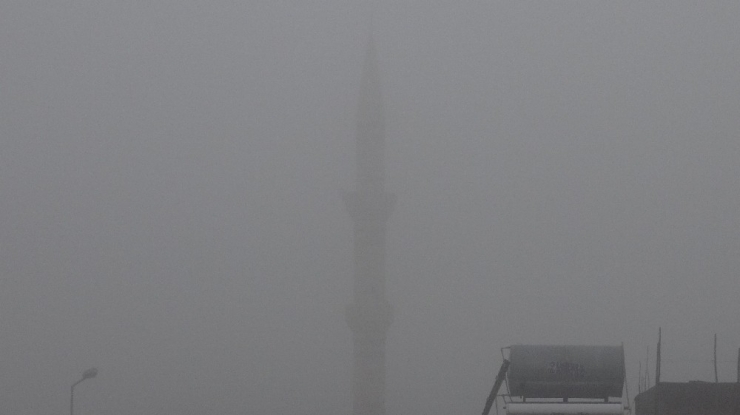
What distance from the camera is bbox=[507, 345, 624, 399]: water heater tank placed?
62.5ft

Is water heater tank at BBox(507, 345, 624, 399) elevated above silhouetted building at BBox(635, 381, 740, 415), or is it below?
above

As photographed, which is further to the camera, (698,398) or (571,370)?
(698,398)

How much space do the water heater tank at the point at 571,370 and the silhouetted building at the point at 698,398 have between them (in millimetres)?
6688

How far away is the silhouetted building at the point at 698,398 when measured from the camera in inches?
985

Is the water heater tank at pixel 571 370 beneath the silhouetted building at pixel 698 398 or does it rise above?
above

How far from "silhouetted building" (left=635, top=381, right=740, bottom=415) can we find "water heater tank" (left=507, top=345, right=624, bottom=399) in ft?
21.9

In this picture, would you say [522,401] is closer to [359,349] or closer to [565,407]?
[565,407]

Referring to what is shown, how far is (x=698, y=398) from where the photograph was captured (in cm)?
2519

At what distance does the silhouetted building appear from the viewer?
82.1ft

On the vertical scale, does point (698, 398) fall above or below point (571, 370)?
below

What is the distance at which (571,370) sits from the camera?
19.1m

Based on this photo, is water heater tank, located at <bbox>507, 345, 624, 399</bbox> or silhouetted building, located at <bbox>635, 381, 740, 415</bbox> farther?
silhouetted building, located at <bbox>635, 381, 740, 415</bbox>

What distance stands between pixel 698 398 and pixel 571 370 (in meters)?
7.80

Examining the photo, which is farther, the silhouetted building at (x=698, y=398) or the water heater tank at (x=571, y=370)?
the silhouetted building at (x=698, y=398)
